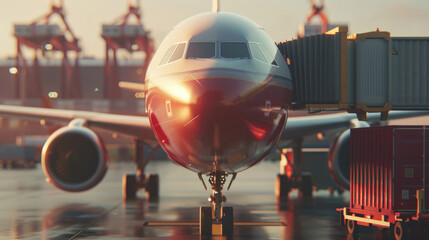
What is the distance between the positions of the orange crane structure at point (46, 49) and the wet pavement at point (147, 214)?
232 feet

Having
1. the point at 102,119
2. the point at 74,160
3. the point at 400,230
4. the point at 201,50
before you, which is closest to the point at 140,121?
the point at 102,119

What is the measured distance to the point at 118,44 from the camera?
94.4 metres

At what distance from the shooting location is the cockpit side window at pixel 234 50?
410 inches

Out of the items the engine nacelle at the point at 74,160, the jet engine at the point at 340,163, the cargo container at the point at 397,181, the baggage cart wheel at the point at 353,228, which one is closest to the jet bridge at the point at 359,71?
the cargo container at the point at 397,181

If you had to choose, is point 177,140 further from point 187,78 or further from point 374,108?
point 374,108

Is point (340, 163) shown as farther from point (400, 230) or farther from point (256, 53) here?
point (256, 53)

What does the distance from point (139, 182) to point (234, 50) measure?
11.3 m

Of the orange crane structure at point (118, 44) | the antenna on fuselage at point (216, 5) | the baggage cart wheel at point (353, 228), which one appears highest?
the orange crane structure at point (118, 44)

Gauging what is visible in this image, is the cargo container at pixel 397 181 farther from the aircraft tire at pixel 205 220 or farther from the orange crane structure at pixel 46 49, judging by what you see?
the orange crane structure at pixel 46 49

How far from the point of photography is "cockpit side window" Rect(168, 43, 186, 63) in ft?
35.0

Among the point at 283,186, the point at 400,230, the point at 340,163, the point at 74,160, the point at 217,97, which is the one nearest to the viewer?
the point at 217,97

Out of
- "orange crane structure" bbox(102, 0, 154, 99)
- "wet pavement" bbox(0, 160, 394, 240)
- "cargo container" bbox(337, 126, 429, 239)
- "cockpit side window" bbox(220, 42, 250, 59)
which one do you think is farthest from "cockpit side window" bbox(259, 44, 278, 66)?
"orange crane structure" bbox(102, 0, 154, 99)

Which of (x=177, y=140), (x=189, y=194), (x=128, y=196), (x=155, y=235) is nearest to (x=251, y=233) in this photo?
(x=155, y=235)

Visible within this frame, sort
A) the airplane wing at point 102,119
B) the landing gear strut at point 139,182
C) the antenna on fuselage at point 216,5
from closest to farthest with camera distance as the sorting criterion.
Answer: the antenna on fuselage at point 216,5 → the airplane wing at point 102,119 → the landing gear strut at point 139,182
